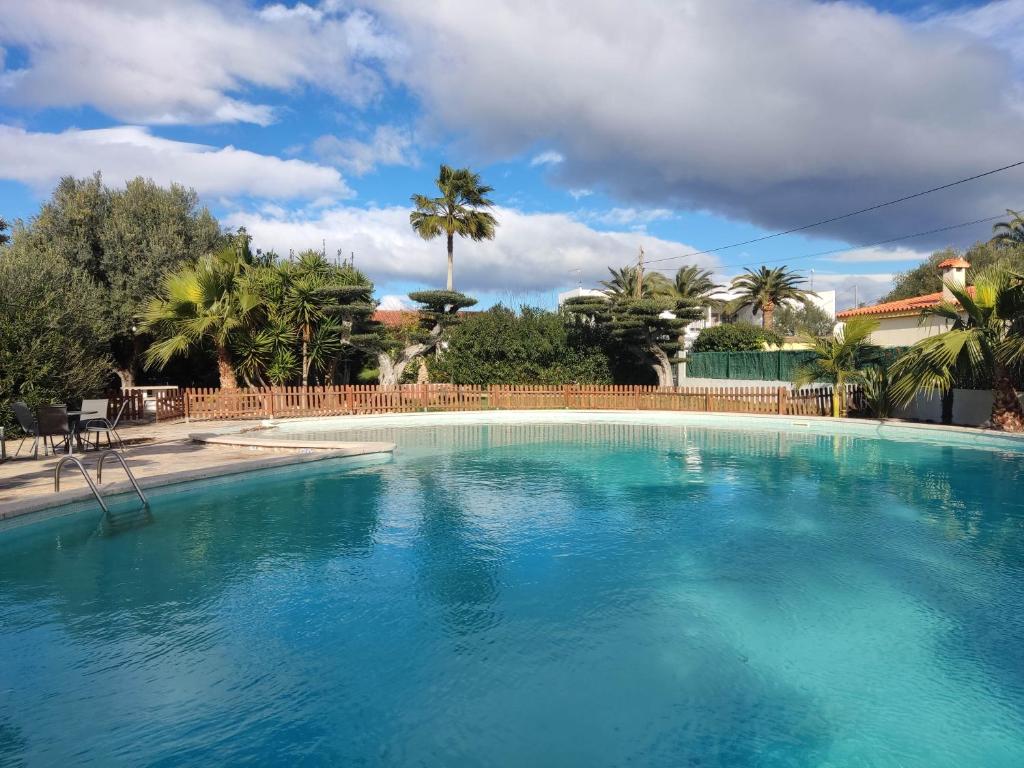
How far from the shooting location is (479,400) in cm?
2128

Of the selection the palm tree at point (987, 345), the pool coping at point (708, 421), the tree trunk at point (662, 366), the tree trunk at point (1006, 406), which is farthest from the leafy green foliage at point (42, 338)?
the tree trunk at point (1006, 406)

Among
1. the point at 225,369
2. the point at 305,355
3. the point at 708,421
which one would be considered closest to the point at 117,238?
the point at 225,369

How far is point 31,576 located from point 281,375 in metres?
14.3

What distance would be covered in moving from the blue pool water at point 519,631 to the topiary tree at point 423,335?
47.9 feet

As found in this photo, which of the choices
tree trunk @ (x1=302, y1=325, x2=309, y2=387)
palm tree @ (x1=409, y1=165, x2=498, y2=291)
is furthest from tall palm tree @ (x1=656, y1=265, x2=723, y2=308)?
tree trunk @ (x1=302, y1=325, x2=309, y2=387)

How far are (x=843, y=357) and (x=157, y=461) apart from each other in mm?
16960

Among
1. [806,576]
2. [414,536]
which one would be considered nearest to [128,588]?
[414,536]

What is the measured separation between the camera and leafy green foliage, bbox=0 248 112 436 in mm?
13344

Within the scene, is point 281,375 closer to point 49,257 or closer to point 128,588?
point 49,257

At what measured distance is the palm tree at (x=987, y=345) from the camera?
45.2ft

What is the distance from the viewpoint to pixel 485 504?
351 inches

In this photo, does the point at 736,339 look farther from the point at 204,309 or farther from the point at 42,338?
the point at 42,338

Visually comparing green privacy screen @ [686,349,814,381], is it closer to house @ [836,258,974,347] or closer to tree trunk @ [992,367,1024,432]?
house @ [836,258,974,347]

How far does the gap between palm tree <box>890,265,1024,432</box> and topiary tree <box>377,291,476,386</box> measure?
14.7 meters
